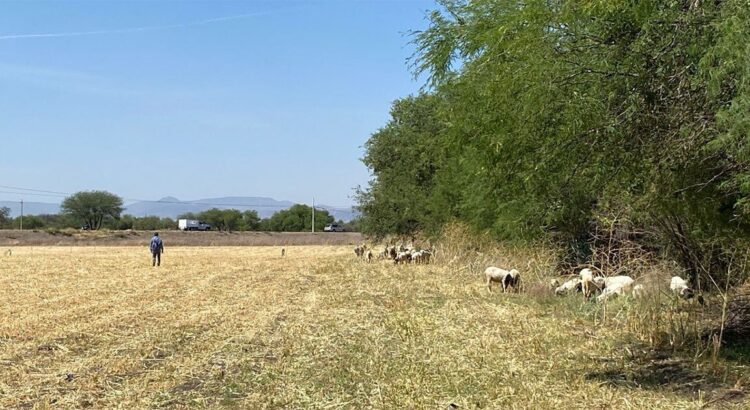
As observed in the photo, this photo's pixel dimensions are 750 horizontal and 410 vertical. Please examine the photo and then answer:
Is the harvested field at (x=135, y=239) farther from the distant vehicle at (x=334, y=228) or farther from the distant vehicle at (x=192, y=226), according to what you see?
the distant vehicle at (x=334, y=228)

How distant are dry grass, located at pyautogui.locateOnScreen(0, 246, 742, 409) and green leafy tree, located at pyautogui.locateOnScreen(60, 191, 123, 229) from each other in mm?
101689

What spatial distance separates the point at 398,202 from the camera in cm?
3394

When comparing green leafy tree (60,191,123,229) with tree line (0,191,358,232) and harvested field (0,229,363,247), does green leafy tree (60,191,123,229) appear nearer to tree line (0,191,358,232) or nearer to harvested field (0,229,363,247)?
tree line (0,191,358,232)

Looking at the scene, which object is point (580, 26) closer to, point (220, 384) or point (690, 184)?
point (690, 184)

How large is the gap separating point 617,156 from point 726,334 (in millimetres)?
4809

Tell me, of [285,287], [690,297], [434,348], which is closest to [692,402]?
[434,348]

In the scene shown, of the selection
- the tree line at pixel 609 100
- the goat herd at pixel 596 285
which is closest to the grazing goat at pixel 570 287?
the goat herd at pixel 596 285

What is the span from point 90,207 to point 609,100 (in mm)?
116033

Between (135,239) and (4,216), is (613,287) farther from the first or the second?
(4,216)

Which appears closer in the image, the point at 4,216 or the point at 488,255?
the point at 488,255

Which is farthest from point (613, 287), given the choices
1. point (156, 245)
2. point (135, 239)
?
point (135, 239)

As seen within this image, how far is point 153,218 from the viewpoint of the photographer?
111375mm

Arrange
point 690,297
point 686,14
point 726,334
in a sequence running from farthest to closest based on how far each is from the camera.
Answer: point 690,297
point 726,334
point 686,14

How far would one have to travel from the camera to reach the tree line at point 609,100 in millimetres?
5094
